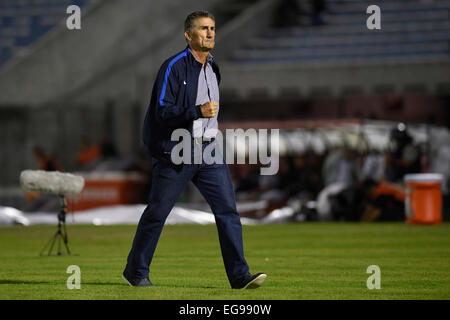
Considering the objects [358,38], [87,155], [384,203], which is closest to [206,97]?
[384,203]

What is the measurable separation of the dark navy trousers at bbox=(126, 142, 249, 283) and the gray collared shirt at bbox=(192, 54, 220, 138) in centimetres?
26

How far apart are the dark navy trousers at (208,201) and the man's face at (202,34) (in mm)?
971

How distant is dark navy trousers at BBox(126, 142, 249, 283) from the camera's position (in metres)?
8.68

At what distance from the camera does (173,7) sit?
3288 centimetres

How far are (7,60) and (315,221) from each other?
1695 centimetres

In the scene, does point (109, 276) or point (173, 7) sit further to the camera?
point (173, 7)

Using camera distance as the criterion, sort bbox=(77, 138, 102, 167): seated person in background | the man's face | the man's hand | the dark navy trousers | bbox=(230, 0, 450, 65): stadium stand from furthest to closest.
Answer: bbox=(230, 0, 450, 65): stadium stand, bbox=(77, 138, 102, 167): seated person in background, the dark navy trousers, the man's face, the man's hand

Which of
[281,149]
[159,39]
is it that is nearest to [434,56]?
[281,149]

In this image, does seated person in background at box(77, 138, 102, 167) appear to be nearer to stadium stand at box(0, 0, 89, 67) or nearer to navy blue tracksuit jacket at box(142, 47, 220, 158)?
stadium stand at box(0, 0, 89, 67)

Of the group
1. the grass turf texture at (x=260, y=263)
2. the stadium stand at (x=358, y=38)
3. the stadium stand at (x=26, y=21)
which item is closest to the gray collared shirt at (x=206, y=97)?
the grass turf texture at (x=260, y=263)

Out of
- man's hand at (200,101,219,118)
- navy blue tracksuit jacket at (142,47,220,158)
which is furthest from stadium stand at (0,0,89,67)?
man's hand at (200,101,219,118)

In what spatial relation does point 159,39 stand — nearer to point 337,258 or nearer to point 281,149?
point 281,149

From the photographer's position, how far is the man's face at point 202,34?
8570mm

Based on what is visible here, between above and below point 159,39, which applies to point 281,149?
below
